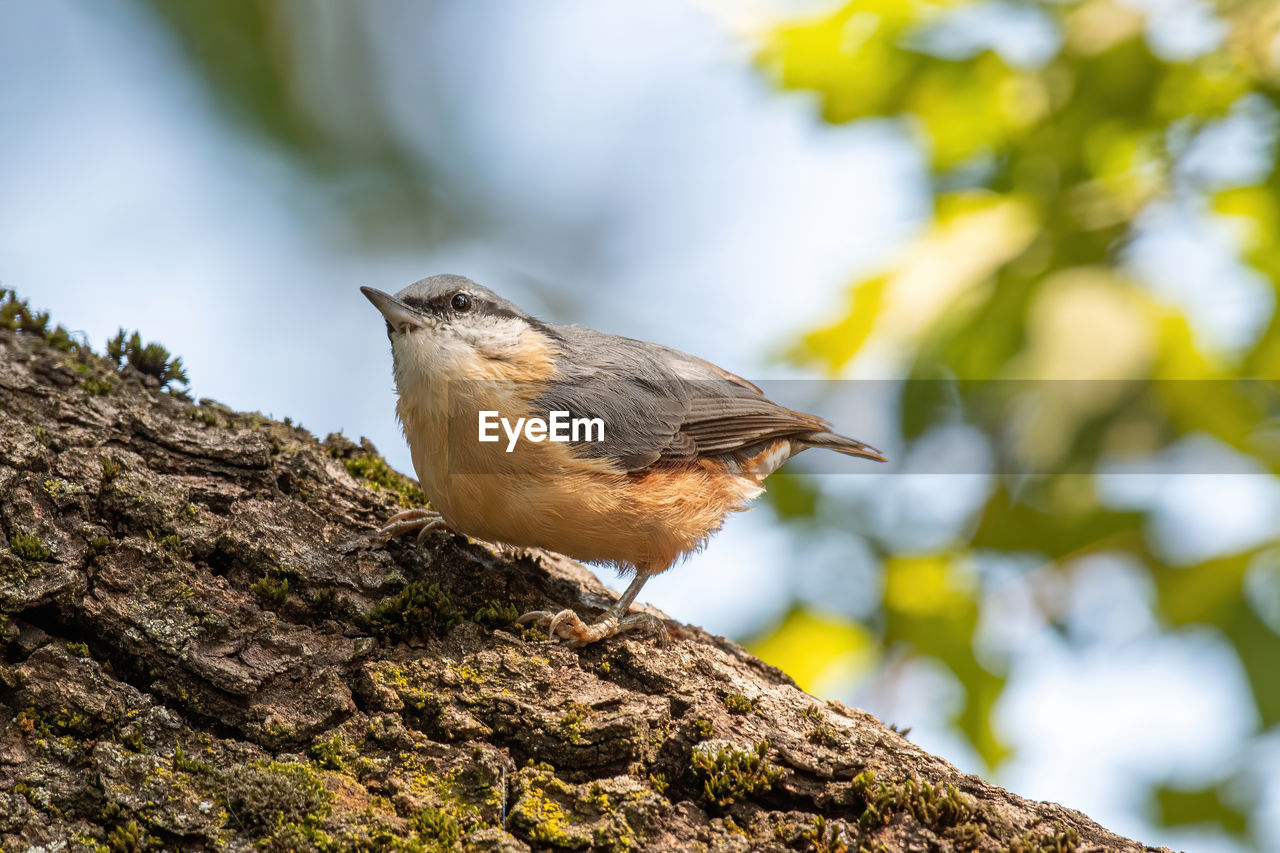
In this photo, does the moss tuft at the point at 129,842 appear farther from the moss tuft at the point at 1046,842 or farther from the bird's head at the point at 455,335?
the moss tuft at the point at 1046,842

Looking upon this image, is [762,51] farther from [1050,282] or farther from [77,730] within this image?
[77,730]

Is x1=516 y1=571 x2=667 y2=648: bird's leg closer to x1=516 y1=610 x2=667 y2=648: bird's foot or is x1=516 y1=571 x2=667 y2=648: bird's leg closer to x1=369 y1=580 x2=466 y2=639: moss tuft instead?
x1=516 y1=610 x2=667 y2=648: bird's foot

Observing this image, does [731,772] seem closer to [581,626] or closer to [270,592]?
[581,626]

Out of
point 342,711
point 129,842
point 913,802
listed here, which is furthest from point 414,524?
point 913,802

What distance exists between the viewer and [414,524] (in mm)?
3148

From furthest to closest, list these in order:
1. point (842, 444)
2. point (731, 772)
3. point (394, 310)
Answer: point (842, 444) → point (394, 310) → point (731, 772)

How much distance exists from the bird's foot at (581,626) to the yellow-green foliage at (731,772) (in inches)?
20.0

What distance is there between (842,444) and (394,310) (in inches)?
72.9

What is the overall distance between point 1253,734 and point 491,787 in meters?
2.04

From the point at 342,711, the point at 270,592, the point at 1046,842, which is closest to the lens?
the point at 1046,842

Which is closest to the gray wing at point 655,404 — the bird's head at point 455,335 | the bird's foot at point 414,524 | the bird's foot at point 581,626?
the bird's head at point 455,335

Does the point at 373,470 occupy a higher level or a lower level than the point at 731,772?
higher

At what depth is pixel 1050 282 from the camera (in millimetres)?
2873

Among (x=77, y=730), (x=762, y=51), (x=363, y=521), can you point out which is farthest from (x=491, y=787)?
(x=762, y=51)
